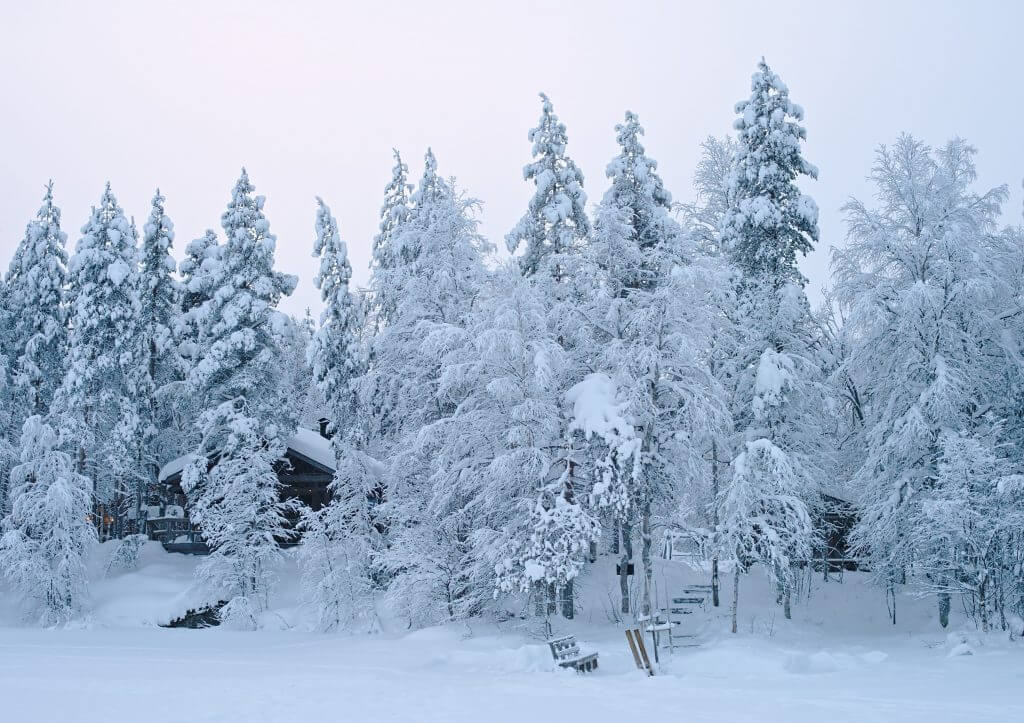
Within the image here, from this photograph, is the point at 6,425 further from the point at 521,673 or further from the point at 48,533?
the point at 521,673

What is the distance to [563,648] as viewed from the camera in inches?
721

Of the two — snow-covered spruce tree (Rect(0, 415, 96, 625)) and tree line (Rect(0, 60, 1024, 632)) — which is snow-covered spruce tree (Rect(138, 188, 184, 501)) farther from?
snow-covered spruce tree (Rect(0, 415, 96, 625))

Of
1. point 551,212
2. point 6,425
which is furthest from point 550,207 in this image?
point 6,425

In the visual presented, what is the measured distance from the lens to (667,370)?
22.9 meters

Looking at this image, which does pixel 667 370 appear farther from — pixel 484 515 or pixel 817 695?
pixel 817 695

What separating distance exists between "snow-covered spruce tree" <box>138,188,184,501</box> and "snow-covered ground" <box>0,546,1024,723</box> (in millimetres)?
9975

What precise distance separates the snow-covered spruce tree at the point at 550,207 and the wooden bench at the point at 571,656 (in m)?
12.9

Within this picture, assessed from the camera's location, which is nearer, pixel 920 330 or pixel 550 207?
pixel 920 330

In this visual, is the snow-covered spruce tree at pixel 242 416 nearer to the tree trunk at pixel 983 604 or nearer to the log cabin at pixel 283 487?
the log cabin at pixel 283 487

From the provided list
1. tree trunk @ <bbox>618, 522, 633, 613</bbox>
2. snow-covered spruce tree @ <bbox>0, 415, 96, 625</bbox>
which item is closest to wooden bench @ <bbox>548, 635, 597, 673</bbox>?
tree trunk @ <bbox>618, 522, 633, 613</bbox>

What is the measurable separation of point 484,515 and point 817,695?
34.4ft

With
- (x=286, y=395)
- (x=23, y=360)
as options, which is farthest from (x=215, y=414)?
(x=23, y=360)

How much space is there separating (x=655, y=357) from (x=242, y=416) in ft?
49.4

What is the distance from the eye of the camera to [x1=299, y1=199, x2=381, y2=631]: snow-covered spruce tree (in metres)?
26.7
